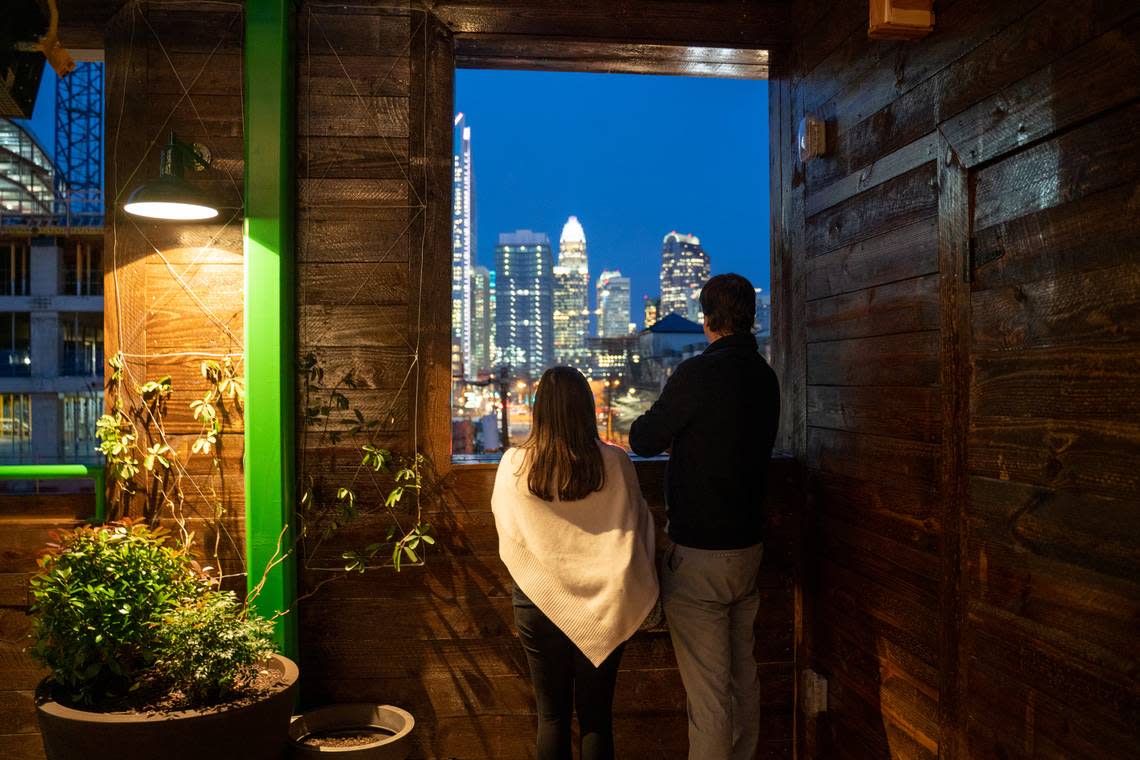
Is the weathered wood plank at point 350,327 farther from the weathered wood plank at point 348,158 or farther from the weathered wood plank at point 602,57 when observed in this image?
the weathered wood plank at point 602,57

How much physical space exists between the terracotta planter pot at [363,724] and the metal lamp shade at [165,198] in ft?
5.69

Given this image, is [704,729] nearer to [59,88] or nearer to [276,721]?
[276,721]

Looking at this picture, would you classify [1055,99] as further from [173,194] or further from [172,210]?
[172,210]

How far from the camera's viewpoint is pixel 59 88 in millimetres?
3078

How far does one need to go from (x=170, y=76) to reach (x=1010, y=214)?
2735mm

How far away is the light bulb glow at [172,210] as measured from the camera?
2469mm

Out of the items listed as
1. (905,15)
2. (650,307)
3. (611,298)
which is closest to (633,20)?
(905,15)

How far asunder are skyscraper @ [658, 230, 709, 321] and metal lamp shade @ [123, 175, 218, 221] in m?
3.35

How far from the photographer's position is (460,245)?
2982mm

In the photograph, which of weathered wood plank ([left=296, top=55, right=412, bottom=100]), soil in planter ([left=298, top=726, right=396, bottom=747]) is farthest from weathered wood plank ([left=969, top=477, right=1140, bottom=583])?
weathered wood plank ([left=296, top=55, right=412, bottom=100])

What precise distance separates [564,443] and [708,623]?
714mm

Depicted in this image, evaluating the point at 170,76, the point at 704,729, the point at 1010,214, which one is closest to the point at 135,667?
the point at 704,729

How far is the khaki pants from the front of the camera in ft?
7.52

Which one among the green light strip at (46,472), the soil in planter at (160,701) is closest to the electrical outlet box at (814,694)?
the soil in planter at (160,701)
